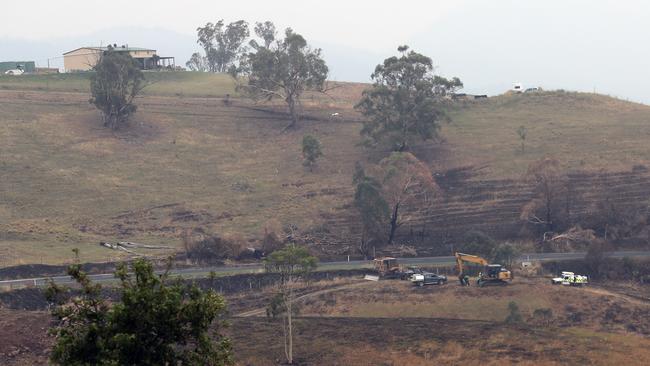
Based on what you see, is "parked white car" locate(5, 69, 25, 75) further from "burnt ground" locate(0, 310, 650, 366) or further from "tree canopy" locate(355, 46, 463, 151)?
"burnt ground" locate(0, 310, 650, 366)

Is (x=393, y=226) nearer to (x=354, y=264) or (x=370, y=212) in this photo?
(x=370, y=212)

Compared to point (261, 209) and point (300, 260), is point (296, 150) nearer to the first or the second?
point (261, 209)

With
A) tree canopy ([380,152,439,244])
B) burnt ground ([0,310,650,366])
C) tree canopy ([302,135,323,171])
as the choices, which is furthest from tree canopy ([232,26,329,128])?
burnt ground ([0,310,650,366])

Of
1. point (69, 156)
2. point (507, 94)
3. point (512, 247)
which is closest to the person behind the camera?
point (512, 247)

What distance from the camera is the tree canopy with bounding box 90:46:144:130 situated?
111562 millimetres

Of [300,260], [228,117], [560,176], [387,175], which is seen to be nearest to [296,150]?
[228,117]

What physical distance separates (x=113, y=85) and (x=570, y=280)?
6674cm

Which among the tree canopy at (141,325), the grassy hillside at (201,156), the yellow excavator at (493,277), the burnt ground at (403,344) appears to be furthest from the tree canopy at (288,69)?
the tree canopy at (141,325)

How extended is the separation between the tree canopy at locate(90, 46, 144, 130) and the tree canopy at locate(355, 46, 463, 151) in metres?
31.2

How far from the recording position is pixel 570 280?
227ft

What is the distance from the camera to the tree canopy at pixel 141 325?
2708 centimetres

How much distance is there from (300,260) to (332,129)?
62071 millimetres

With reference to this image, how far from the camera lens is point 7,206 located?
8875 cm

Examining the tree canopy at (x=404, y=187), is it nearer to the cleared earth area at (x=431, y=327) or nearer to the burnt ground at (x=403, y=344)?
the cleared earth area at (x=431, y=327)
